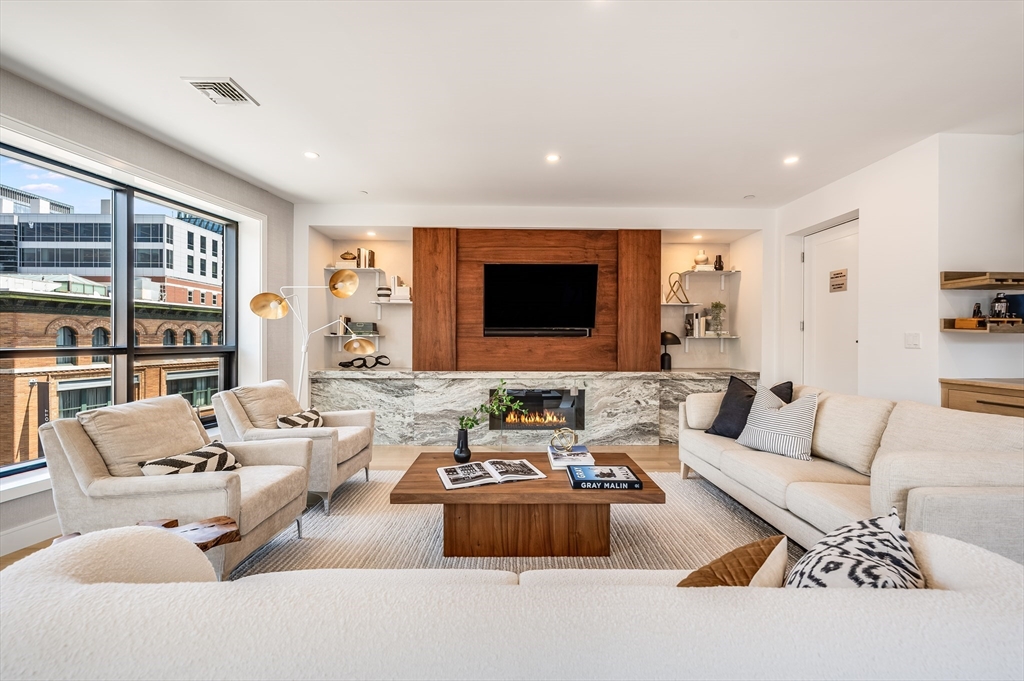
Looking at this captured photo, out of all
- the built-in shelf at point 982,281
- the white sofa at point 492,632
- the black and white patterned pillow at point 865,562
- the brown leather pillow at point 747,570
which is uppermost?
the built-in shelf at point 982,281

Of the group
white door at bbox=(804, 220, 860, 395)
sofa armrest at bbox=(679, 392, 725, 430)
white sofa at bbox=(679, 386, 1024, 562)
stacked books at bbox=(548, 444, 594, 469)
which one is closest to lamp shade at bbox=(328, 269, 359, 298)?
stacked books at bbox=(548, 444, 594, 469)

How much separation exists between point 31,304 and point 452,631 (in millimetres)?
3537

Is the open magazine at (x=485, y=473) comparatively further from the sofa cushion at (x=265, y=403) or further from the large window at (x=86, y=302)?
the large window at (x=86, y=302)

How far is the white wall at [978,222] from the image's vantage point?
10.3ft

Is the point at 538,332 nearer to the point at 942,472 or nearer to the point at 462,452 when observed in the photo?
the point at 462,452

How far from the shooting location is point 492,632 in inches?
23.0

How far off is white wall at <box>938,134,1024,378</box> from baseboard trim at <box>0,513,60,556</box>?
565cm

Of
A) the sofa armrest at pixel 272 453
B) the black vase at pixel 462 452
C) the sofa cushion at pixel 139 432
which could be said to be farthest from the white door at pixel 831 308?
the sofa cushion at pixel 139 432

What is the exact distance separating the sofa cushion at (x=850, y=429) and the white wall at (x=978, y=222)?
0.93 metres

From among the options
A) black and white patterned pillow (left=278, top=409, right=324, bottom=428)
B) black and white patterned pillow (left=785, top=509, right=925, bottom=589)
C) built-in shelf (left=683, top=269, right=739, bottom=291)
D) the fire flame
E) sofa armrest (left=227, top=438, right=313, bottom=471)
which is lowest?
the fire flame

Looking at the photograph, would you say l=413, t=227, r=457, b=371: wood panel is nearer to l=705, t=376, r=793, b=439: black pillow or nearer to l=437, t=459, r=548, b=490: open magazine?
l=437, t=459, r=548, b=490: open magazine

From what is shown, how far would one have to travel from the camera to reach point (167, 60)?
2316 mm

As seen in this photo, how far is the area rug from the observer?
2.34m

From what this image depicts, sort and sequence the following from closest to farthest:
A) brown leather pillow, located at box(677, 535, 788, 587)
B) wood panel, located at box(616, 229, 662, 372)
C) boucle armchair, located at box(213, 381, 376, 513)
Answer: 1. brown leather pillow, located at box(677, 535, 788, 587)
2. boucle armchair, located at box(213, 381, 376, 513)
3. wood panel, located at box(616, 229, 662, 372)
